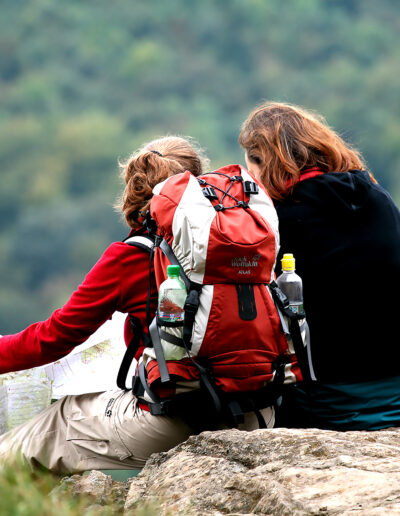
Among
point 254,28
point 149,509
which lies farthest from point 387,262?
point 254,28

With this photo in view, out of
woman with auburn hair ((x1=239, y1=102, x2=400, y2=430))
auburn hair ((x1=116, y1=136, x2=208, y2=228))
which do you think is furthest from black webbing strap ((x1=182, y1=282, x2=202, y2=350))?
woman with auburn hair ((x1=239, y1=102, x2=400, y2=430))

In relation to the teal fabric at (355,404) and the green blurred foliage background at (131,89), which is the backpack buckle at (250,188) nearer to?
the teal fabric at (355,404)

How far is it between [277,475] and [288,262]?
78 cm

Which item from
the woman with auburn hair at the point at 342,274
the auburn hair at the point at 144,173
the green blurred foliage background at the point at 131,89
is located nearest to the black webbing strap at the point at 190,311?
the auburn hair at the point at 144,173

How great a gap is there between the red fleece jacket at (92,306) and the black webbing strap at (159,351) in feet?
0.48

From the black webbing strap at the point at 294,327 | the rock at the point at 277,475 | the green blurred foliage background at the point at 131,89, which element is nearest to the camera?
the rock at the point at 277,475

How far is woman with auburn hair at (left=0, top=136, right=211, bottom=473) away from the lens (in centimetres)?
279

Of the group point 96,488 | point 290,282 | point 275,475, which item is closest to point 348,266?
point 290,282

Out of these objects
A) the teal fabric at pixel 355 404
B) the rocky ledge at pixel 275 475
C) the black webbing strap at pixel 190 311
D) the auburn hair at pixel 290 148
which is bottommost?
the rocky ledge at pixel 275 475

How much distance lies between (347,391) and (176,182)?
3.04 feet

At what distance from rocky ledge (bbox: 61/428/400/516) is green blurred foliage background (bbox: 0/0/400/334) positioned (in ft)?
148

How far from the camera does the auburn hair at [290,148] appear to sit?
3037mm

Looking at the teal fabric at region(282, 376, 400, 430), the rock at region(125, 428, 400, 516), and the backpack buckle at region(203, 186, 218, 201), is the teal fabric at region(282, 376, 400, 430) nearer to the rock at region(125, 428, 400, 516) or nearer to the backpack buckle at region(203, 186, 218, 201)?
the rock at region(125, 428, 400, 516)

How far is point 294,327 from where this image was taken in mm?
2727
